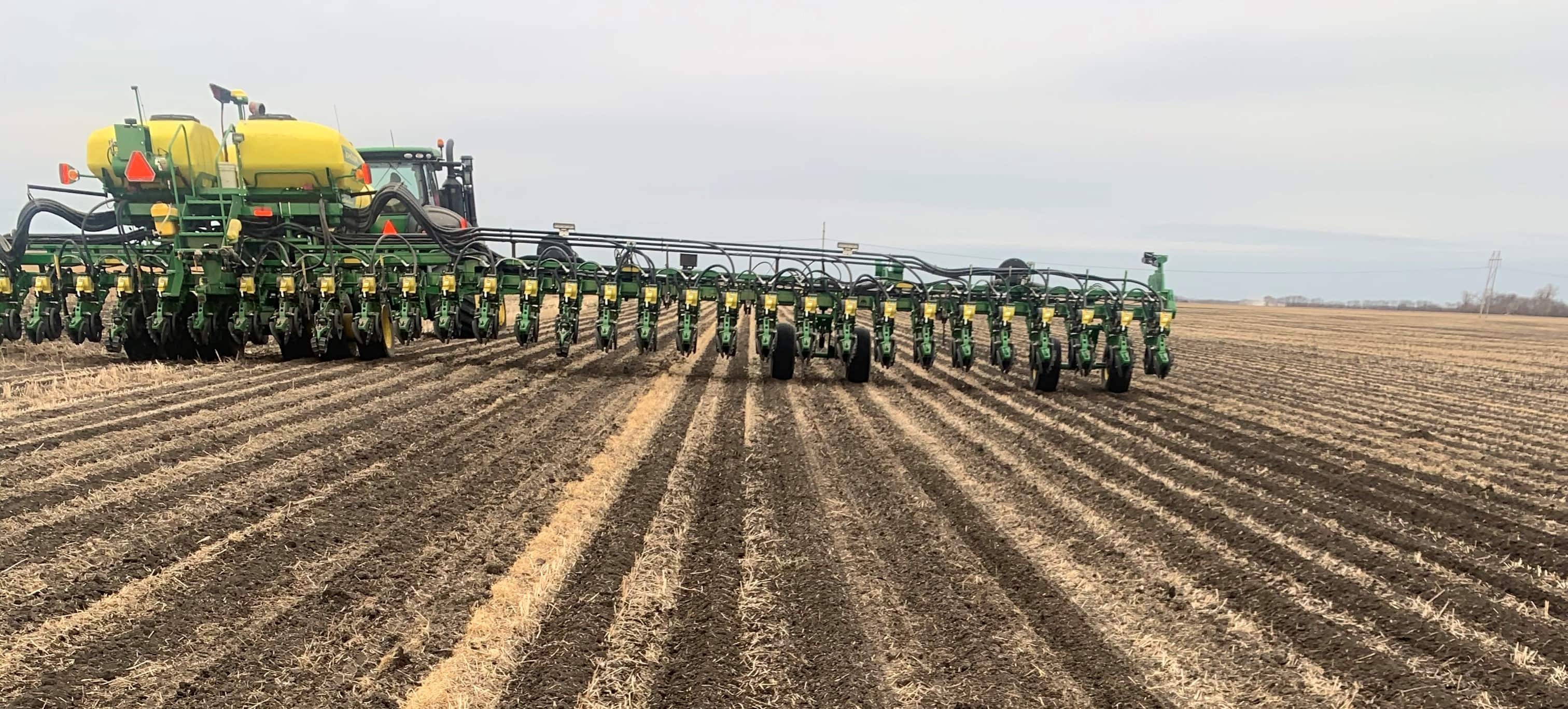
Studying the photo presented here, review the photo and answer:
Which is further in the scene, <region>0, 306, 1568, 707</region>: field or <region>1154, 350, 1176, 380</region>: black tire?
<region>1154, 350, 1176, 380</region>: black tire

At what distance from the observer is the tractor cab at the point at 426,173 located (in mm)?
12484

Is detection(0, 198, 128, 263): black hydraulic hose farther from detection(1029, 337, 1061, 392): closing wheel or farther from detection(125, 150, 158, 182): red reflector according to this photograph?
detection(1029, 337, 1061, 392): closing wheel

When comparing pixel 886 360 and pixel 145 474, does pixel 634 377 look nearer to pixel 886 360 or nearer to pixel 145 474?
pixel 886 360

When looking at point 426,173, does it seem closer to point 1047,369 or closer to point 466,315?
point 466,315

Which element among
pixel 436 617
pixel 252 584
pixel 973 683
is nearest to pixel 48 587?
pixel 252 584

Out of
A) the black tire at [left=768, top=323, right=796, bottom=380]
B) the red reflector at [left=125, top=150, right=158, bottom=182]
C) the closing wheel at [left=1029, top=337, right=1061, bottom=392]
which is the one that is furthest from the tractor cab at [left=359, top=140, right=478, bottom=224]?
the closing wheel at [left=1029, top=337, right=1061, bottom=392]

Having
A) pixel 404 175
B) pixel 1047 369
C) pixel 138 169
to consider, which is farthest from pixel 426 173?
pixel 1047 369

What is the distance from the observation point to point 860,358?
403 inches

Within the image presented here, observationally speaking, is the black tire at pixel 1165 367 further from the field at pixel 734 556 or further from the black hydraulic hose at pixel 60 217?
the black hydraulic hose at pixel 60 217

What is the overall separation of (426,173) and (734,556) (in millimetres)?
10959

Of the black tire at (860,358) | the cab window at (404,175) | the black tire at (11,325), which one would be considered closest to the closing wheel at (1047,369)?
the black tire at (860,358)

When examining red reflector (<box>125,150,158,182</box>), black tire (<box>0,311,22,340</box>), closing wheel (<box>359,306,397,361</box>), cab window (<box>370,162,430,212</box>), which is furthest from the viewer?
cab window (<box>370,162,430,212</box>)

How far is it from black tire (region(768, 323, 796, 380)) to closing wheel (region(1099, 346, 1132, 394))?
4160 millimetres

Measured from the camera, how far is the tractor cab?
12.5 meters
